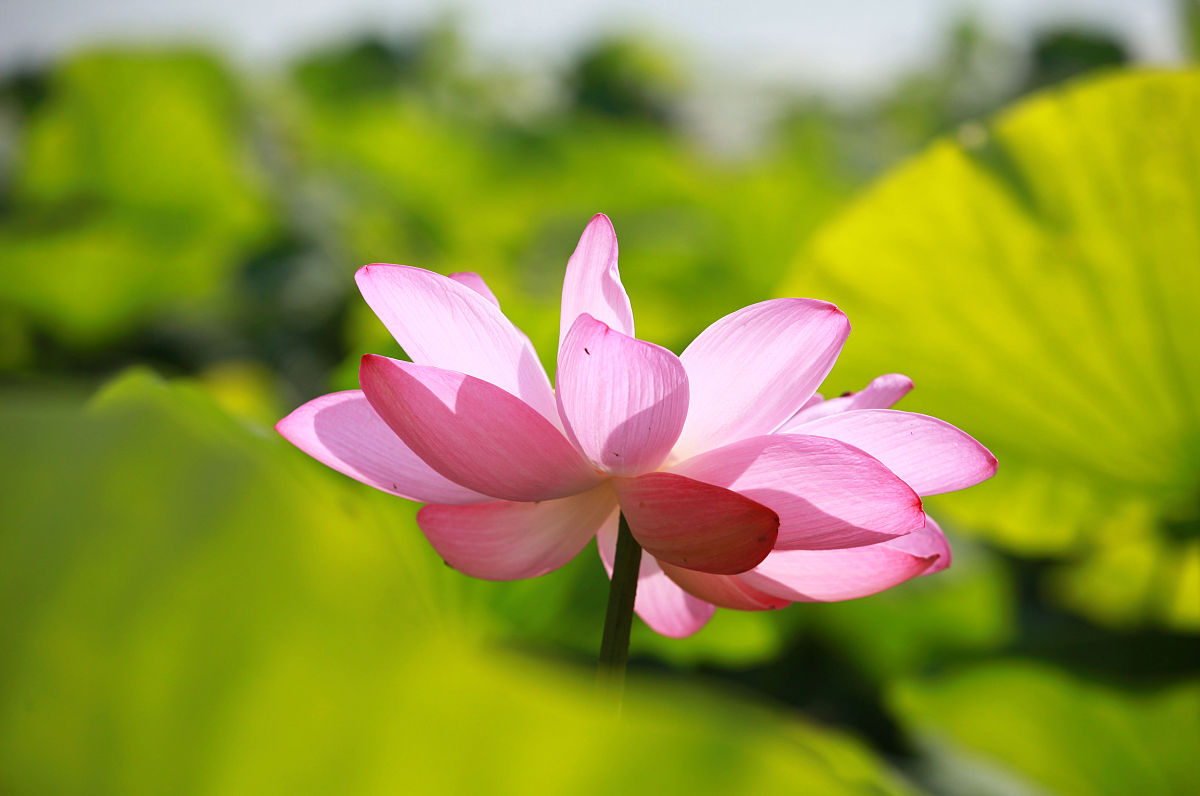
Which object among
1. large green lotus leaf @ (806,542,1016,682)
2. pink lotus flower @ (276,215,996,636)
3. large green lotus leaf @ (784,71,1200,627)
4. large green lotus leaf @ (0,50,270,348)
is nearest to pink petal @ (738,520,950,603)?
pink lotus flower @ (276,215,996,636)

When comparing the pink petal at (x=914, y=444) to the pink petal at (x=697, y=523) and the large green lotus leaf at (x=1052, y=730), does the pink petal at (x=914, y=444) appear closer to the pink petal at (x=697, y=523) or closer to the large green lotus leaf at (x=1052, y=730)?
the pink petal at (x=697, y=523)

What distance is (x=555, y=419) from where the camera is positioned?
0.79ft

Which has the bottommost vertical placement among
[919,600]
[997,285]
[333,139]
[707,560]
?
[919,600]

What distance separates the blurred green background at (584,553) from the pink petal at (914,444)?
71 mm

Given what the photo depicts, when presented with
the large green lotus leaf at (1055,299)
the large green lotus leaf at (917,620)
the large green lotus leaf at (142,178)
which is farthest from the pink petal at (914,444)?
the large green lotus leaf at (142,178)

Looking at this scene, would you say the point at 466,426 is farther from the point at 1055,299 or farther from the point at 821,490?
the point at 1055,299

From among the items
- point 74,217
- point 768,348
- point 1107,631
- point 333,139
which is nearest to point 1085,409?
point 1107,631

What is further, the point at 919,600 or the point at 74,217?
the point at 74,217

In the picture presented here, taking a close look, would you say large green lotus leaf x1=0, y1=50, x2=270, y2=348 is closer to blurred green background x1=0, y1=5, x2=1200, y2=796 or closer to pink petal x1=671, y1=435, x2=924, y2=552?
blurred green background x1=0, y1=5, x2=1200, y2=796

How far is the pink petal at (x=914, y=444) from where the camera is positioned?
0.23 metres

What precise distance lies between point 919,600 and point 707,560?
0.72m

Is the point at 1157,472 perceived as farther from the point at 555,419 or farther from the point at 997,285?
the point at 555,419

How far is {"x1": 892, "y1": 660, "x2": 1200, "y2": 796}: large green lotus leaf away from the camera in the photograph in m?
0.48

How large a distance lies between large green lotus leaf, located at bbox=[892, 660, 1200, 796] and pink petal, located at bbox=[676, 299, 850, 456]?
36 centimetres
